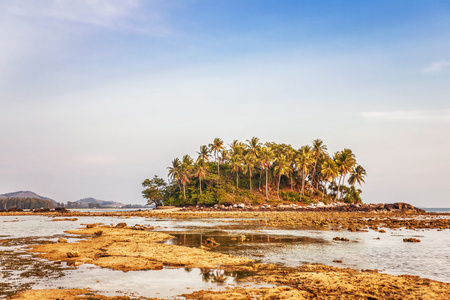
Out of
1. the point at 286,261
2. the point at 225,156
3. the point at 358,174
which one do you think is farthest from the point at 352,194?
the point at 286,261

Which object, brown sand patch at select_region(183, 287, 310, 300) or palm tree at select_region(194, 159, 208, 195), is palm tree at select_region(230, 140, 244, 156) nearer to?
palm tree at select_region(194, 159, 208, 195)

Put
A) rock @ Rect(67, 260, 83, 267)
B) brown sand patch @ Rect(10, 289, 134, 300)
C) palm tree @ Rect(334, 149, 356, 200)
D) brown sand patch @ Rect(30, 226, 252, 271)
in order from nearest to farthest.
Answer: brown sand patch @ Rect(10, 289, 134, 300)
rock @ Rect(67, 260, 83, 267)
brown sand patch @ Rect(30, 226, 252, 271)
palm tree @ Rect(334, 149, 356, 200)

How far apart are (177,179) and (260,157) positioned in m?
28.7

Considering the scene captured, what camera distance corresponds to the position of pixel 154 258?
70.9 feet

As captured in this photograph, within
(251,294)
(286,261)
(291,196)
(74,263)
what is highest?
(291,196)

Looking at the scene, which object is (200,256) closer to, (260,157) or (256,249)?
(256,249)

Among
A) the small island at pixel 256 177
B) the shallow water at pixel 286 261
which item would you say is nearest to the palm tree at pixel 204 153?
the small island at pixel 256 177

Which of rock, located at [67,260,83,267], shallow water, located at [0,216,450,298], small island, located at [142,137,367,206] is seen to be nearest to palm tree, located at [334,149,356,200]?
small island, located at [142,137,367,206]

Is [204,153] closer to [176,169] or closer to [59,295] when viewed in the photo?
[176,169]

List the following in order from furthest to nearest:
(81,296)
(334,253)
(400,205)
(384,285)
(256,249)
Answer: (400,205)
(256,249)
(334,253)
(384,285)
(81,296)

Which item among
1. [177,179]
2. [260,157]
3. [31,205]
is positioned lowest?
[31,205]

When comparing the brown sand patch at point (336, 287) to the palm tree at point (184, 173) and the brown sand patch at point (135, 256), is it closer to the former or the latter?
the brown sand patch at point (135, 256)

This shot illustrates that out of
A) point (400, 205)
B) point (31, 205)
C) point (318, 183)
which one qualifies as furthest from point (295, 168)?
point (31, 205)

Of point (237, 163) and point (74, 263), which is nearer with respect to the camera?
point (74, 263)
